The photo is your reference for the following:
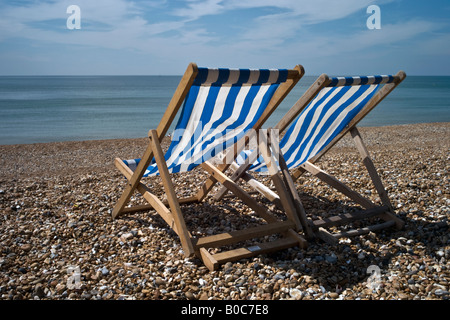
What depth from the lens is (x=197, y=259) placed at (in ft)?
8.71

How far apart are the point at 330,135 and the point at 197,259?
180cm

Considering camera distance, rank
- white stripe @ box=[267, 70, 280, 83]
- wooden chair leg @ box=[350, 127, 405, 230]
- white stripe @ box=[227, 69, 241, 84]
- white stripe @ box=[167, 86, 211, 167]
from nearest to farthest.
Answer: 1. white stripe @ box=[227, 69, 241, 84]
2. white stripe @ box=[267, 70, 280, 83]
3. white stripe @ box=[167, 86, 211, 167]
4. wooden chair leg @ box=[350, 127, 405, 230]

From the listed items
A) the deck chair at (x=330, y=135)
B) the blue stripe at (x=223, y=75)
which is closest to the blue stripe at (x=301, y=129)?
the deck chair at (x=330, y=135)

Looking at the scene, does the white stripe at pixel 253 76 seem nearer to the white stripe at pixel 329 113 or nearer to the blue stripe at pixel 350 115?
the white stripe at pixel 329 113

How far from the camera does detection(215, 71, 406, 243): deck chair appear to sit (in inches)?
116

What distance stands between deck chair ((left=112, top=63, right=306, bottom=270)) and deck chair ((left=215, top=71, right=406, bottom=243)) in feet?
0.55

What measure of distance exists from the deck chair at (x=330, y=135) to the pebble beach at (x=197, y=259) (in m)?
0.17

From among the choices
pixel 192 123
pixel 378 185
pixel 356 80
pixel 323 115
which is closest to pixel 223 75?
pixel 192 123

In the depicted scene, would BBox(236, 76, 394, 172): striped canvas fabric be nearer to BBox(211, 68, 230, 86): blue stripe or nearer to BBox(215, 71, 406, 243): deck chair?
BBox(215, 71, 406, 243): deck chair

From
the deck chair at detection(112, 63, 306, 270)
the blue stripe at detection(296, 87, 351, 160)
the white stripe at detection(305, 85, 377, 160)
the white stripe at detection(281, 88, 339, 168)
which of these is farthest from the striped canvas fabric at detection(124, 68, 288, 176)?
the white stripe at detection(305, 85, 377, 160)

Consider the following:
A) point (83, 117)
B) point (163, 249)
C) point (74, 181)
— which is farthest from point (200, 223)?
point (83, 117)

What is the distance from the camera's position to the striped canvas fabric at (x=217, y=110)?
2440 mm

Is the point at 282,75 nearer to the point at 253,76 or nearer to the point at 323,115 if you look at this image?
the point at 253,76
